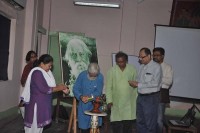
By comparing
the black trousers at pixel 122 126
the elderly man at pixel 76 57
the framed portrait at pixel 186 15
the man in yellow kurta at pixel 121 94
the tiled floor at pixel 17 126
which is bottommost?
the tiled floor at pixel 17 126

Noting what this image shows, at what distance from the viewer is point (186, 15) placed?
764cm

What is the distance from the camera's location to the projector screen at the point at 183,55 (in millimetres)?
7113

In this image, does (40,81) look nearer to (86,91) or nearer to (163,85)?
(86,91)

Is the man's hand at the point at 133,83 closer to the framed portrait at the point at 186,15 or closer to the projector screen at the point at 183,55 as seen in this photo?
the projector screen at the point at 183,55

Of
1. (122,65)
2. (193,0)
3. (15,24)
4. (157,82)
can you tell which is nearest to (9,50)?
(15,24)

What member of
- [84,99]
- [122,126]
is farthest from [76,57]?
[84,99]

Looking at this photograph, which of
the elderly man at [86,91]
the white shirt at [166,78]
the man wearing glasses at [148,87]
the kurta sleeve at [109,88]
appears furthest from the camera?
the white shirt at [166,78]

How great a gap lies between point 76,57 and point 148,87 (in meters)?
2.10

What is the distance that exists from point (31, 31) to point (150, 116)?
400cm

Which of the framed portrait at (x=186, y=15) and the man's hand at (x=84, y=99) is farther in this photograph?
the framed portrait at (x=186, y=15)

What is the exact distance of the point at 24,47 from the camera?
7.21 metres

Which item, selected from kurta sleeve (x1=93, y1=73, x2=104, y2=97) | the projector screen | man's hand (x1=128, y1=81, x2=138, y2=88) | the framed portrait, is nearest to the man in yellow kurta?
man's hand (x1=128, y1=81, x2=138, y2=88)

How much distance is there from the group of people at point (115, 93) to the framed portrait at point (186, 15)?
2885 mm

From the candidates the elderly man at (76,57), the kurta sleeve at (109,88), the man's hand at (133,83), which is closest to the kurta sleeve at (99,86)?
the kurta sleeve at (109,88)
